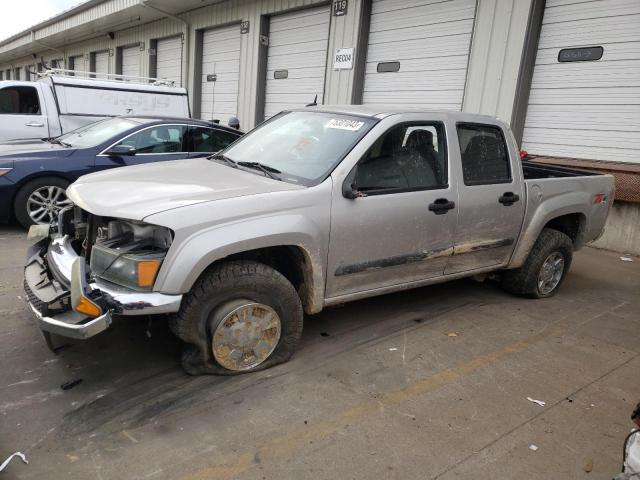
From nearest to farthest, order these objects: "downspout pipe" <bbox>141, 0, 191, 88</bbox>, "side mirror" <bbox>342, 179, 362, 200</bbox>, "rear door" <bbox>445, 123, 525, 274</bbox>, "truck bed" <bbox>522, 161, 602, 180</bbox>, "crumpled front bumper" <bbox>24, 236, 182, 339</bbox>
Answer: "crumpled front bumper" <bbox>24, 236, 182, 339</bbox> < "side mirror" <bbox>342, 179, 362, 200</bbox> < "rear door" <bbox>445, 123, 525, 274</bbox> < "truck bed" <bbox>522, 161, 602, 180</bbox> < "downspout pipe" <bbox>141, 0, 191, 88</bbox>

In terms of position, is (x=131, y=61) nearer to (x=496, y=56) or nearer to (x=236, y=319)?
(x=496, y=56)

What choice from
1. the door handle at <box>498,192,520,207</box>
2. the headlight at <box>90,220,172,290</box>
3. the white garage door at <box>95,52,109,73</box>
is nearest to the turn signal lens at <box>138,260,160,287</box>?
the headlight at <box>90,220,172,290</box>

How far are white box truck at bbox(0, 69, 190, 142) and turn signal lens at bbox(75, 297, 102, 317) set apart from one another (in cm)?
705

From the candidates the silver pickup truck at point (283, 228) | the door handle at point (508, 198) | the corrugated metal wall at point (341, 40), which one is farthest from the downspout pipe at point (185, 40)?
the door handle at point (508, 198)

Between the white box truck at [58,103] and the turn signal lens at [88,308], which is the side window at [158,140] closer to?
the white box truck at [58,103]

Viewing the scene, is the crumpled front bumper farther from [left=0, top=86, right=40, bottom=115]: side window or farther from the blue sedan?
[left=0, top=86, right=40, bottom=115]: side window

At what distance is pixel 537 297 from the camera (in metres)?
5.11

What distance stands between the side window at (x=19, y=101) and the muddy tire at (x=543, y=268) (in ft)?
28.0

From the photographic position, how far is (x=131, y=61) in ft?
62.8

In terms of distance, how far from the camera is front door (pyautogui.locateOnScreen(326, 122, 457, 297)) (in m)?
3.43

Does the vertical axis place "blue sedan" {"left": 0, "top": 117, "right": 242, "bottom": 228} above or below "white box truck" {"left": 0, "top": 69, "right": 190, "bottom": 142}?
below

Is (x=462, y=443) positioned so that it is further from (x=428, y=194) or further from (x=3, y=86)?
(x=3, y=86)

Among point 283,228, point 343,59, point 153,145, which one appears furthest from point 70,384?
point 343,59

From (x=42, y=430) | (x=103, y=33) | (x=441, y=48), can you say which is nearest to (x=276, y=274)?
(x=42, y=430)
